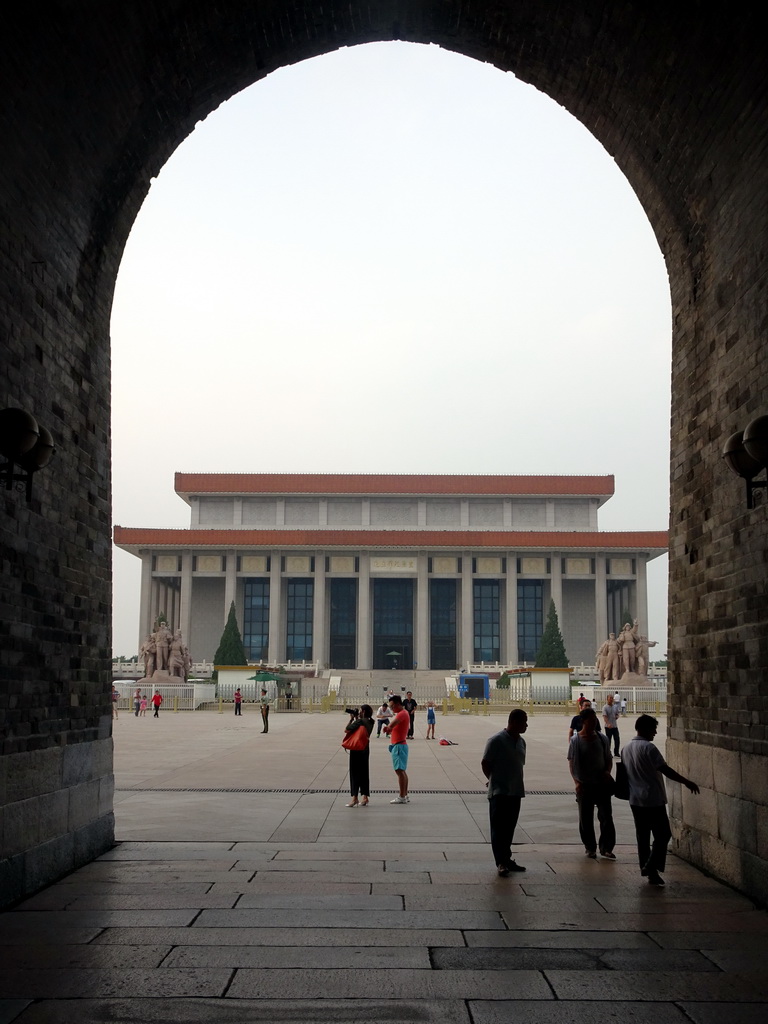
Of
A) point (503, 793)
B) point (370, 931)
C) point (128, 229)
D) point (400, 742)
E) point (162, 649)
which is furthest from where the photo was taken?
point (162, 649)

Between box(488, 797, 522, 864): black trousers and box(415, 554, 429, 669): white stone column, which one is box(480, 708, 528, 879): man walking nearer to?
box(488, 797, 522, 864): black trousers

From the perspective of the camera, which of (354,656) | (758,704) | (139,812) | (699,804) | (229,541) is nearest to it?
(758,704)

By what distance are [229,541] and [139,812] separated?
216 feet

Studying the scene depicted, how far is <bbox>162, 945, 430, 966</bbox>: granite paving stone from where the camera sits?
611 cm

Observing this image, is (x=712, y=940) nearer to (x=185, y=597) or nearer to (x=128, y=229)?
(x=128, y=229)

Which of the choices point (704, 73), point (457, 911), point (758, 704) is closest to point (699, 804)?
point (758, 704)

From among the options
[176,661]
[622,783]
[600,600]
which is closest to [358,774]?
[622,783]

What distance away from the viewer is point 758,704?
26.9ft

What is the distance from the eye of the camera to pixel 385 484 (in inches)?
3408

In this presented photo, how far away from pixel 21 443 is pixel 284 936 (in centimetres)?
405

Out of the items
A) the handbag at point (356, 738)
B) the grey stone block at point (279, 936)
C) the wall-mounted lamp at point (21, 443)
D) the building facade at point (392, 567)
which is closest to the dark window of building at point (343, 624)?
the building facade at point (392, 567)

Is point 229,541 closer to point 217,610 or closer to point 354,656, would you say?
point 217,610

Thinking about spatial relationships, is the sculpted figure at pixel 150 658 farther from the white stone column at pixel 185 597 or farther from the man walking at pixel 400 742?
the man walking at pixel 400 742

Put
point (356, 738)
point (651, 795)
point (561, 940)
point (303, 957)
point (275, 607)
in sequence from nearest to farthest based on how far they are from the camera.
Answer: point (303, 957) < point (561, 940) < point (651, 795) < point (356, 738) < point (275, 607)
